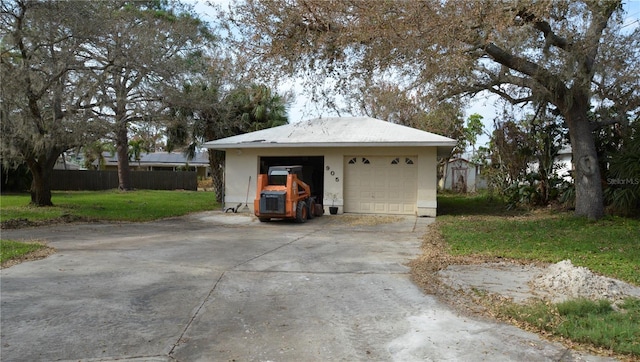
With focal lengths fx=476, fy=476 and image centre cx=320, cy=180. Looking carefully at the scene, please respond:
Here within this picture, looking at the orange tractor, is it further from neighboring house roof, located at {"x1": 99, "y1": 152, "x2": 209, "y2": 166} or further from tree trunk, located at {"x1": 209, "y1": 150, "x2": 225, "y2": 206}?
neighboring house roof, located at {"x1": 99, "y1": 152, "x2": 209, "y2": 166}

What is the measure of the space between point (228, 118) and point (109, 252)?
12438mm

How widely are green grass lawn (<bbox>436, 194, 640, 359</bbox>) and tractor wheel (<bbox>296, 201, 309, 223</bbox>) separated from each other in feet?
14.7

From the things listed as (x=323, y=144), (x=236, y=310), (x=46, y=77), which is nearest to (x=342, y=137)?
(x=323, y=144)

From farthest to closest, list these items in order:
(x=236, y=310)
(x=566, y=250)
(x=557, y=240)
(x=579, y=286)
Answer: (x=557, y=240), (x=566, y=250), (x=579, y=286), (x=236, y=310)

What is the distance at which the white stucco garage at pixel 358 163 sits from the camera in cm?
1767

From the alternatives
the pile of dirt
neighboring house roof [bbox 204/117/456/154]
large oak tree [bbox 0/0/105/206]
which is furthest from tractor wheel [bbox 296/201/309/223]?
the pile of dirt

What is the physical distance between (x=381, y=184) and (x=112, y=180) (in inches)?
→ 1097

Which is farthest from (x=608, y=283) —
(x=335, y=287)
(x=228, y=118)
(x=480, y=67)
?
(x=228, y=118)

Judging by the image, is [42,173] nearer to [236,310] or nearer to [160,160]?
[236,310]

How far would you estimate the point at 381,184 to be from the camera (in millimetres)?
18438

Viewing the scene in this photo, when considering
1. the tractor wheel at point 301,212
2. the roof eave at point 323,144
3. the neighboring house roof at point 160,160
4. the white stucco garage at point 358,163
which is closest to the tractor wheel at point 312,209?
the tractor wheel at point 301,212

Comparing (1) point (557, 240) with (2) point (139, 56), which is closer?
(1) point (557, 240)

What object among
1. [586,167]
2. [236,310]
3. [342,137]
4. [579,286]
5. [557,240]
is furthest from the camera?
[342,137]

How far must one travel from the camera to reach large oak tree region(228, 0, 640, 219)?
9.41m
